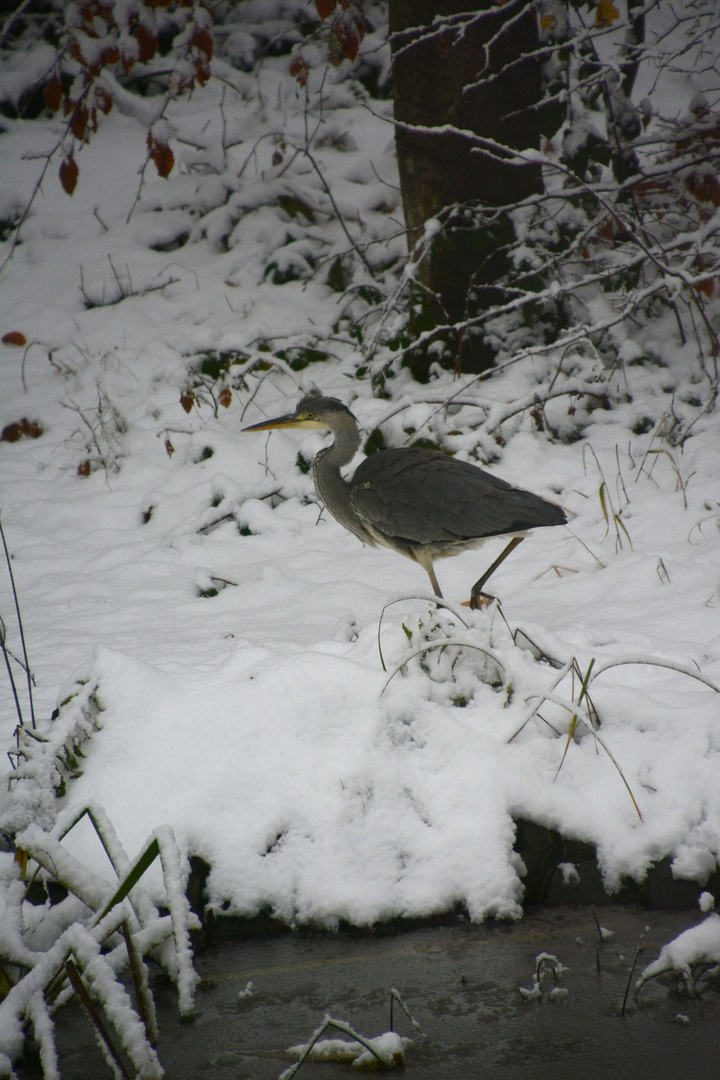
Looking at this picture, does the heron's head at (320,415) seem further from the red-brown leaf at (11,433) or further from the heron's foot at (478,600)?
the red-brown leaf at (11,433)

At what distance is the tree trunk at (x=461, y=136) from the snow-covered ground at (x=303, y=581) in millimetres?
719

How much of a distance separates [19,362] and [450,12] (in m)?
4.23

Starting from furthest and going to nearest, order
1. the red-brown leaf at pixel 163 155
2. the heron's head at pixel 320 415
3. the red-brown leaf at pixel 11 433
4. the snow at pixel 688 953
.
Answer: the red-brown leaf at pixel 11 433 → the red-brown leaf at pixel 163 155 → the heron's head at pixel 320 415 → the snow at pixel 688 953

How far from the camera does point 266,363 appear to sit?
19.0 ft

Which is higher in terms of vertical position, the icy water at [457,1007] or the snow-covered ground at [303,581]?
the snow-covered ground at [303,581]

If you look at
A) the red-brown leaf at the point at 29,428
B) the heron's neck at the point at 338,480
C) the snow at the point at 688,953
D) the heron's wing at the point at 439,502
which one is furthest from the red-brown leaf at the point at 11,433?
the snow at the point at 688,953

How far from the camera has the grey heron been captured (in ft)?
10.5

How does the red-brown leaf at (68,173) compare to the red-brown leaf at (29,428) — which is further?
the red-brown leaf at (29,428)

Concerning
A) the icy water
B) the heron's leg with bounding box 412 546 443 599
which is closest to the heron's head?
the heron's leg with bounding box 412 546 443 599

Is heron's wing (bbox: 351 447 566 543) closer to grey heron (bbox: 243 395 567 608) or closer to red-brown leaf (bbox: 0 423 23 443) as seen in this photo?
grey heron (bbox: 243 395 567 608)

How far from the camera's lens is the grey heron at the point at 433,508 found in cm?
319

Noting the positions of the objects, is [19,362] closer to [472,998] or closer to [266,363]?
[266,363]

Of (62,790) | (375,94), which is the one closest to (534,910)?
(62,790)

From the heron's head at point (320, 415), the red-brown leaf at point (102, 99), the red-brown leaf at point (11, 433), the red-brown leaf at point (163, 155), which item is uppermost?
the red-brown leaf at point (102, 99)
